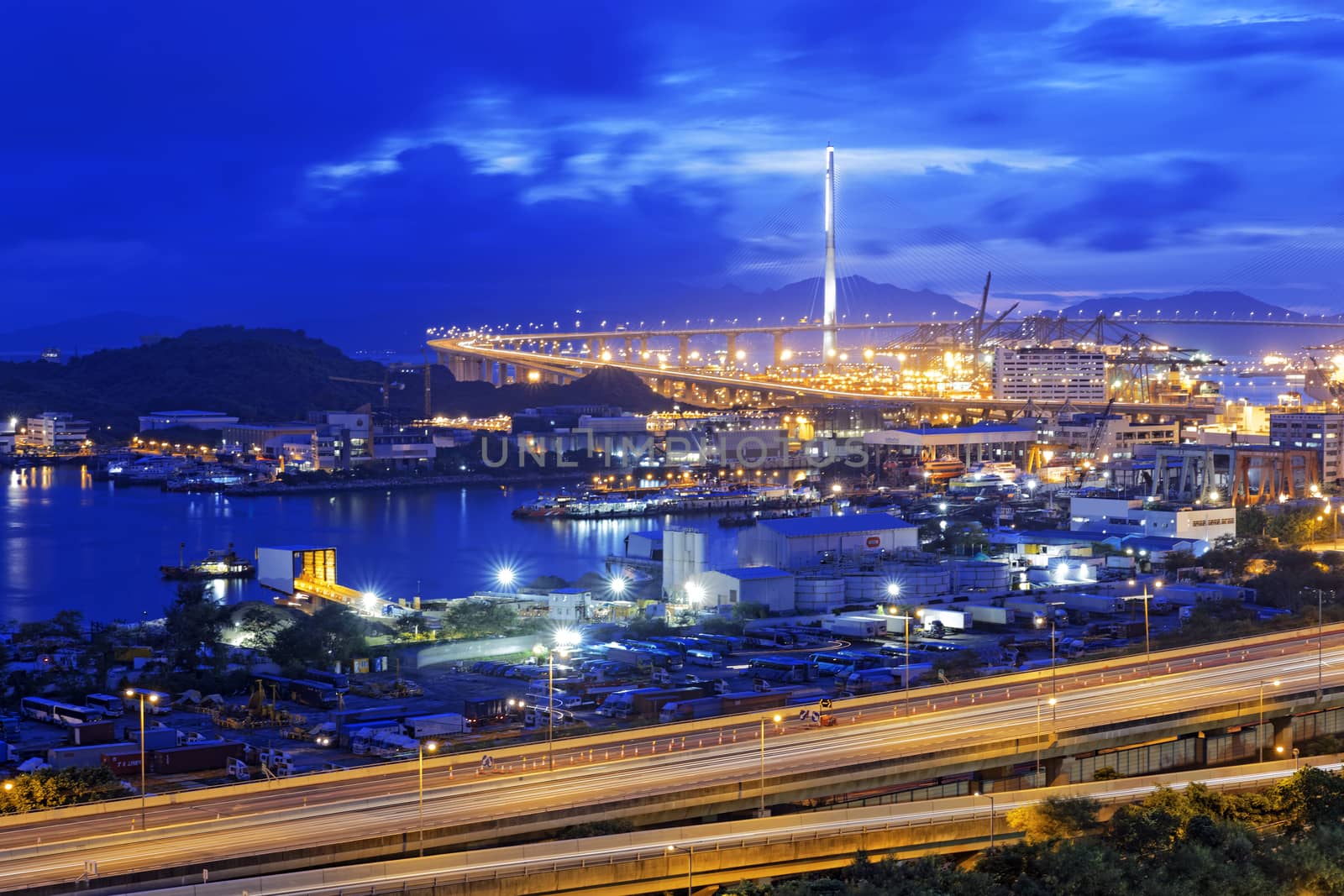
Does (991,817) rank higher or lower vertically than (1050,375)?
lower

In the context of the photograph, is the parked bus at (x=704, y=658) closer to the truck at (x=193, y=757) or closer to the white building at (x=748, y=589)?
the white building at (x=748, y=589)

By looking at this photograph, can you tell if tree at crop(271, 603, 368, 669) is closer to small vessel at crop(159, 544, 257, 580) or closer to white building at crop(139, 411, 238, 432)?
small vessel at crop(159, 544, 257, 580)

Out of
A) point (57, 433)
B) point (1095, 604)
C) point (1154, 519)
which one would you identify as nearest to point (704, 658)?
point (1095, 604)

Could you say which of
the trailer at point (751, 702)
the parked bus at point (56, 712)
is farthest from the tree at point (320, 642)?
the trailer at point (751, 702)

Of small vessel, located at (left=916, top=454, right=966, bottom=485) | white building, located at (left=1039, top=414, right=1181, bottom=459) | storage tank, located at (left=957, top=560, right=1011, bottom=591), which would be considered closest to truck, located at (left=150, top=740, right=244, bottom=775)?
storage tank, located at (left=957, top=560, right=1011, bottom=591)

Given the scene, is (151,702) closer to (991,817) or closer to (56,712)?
(56,712)

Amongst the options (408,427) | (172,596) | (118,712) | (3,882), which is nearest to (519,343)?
(408,427)

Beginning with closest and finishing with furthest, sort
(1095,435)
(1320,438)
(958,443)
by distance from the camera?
1. (1320,438)
2. (1095,435)
3. (958,443)
